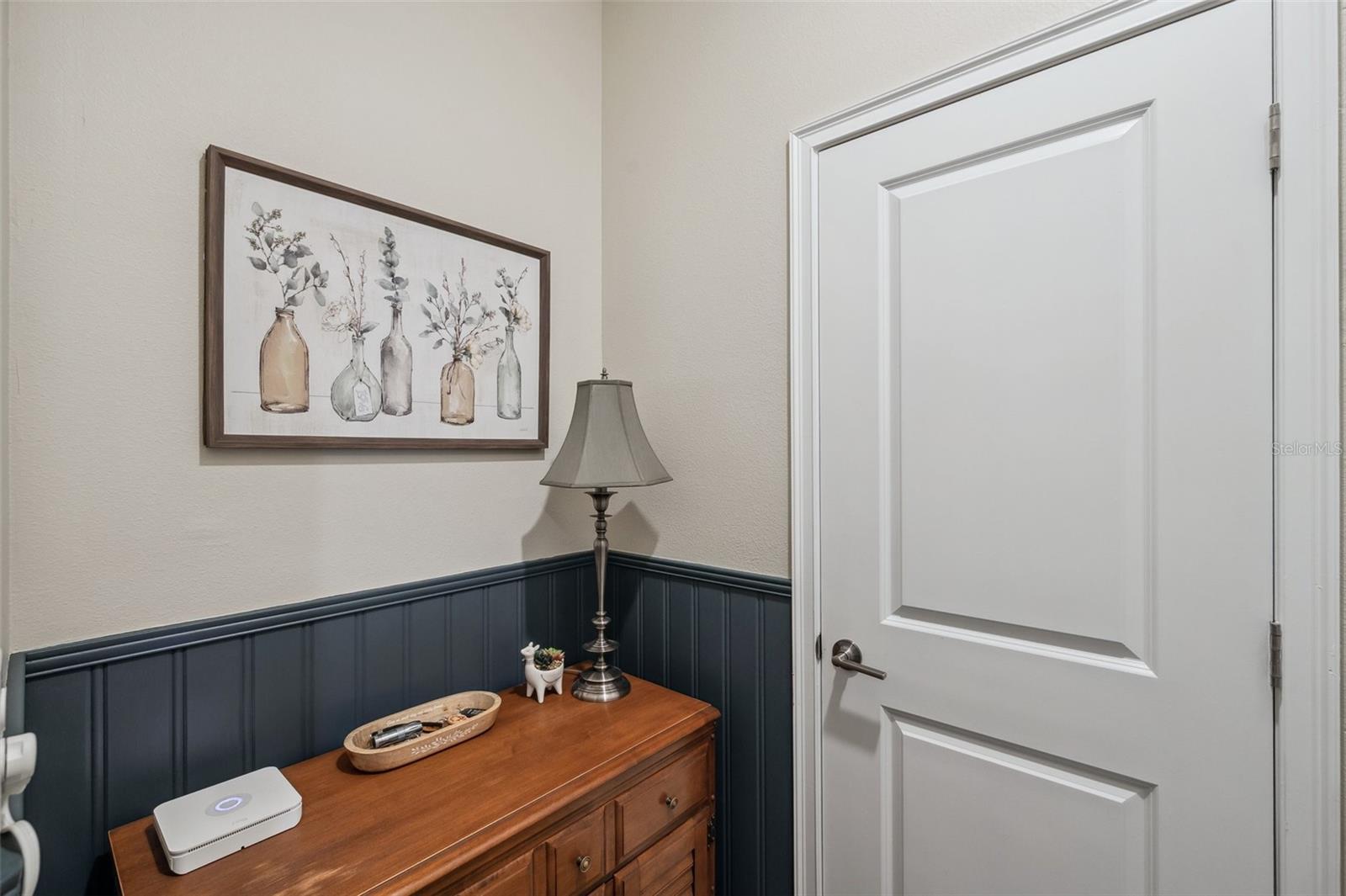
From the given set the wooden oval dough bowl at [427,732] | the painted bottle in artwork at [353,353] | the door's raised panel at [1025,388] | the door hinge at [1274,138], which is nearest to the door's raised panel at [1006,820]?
the door's raised panel at [1025,388]

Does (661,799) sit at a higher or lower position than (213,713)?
lower

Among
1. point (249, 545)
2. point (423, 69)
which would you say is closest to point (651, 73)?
point (423, 69)

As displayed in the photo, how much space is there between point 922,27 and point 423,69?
1.11m

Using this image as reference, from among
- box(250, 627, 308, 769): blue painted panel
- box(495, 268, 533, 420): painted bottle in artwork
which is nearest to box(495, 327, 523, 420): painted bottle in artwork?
box(495, 268, 533, 420): painted bottle in artwork

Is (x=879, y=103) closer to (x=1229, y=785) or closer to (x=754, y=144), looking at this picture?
(x=754, y=144)

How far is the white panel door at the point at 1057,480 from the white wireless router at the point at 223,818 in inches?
42.0

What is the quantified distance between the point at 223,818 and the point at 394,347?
3.02ft

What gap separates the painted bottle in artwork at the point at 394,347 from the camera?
141 cm

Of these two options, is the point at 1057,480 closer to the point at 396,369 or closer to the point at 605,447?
the point at 605,447

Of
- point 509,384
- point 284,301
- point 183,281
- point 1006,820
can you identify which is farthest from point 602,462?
point 1006,820

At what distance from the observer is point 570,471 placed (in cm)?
149

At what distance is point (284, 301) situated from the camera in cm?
126

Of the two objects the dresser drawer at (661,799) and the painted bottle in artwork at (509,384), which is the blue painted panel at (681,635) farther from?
the painted bottle in artwork at (509,384)

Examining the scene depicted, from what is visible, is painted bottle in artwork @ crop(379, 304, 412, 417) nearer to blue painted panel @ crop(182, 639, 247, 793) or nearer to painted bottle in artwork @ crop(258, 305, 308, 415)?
painted bottle in artwork @ crop(258, 305, 308, 415)
